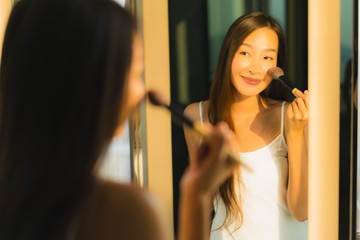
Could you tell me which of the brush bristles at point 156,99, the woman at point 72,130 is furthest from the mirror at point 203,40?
the woman at point 72,130

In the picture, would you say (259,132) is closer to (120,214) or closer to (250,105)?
(250,105)

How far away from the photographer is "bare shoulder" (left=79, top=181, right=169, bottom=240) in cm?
43

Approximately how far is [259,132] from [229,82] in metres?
0.10

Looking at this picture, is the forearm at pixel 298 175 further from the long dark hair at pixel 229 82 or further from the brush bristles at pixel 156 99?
the brush bristles at pixel 156 99

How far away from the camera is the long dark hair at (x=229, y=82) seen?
86cm

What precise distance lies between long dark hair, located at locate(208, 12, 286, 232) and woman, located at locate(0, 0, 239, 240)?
1.46 ft

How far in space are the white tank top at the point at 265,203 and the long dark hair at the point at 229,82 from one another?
0.02 metres

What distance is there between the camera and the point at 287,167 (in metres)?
0.88

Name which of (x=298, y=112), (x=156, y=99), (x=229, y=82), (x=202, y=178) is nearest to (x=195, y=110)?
(x=229, y=82)

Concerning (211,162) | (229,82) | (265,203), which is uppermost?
(229,82)

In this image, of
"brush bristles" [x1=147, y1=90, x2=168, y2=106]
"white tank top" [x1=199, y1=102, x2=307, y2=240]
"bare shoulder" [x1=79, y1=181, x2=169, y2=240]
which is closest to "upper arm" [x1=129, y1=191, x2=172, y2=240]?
"bare shoulder" [x1=79, y1=181, x2=169, y2=240]

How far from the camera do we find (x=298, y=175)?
2.85ft

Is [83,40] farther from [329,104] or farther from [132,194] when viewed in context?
[329,104]

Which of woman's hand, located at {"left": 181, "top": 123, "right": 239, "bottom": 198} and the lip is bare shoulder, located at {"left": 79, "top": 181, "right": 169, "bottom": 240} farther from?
the lip
